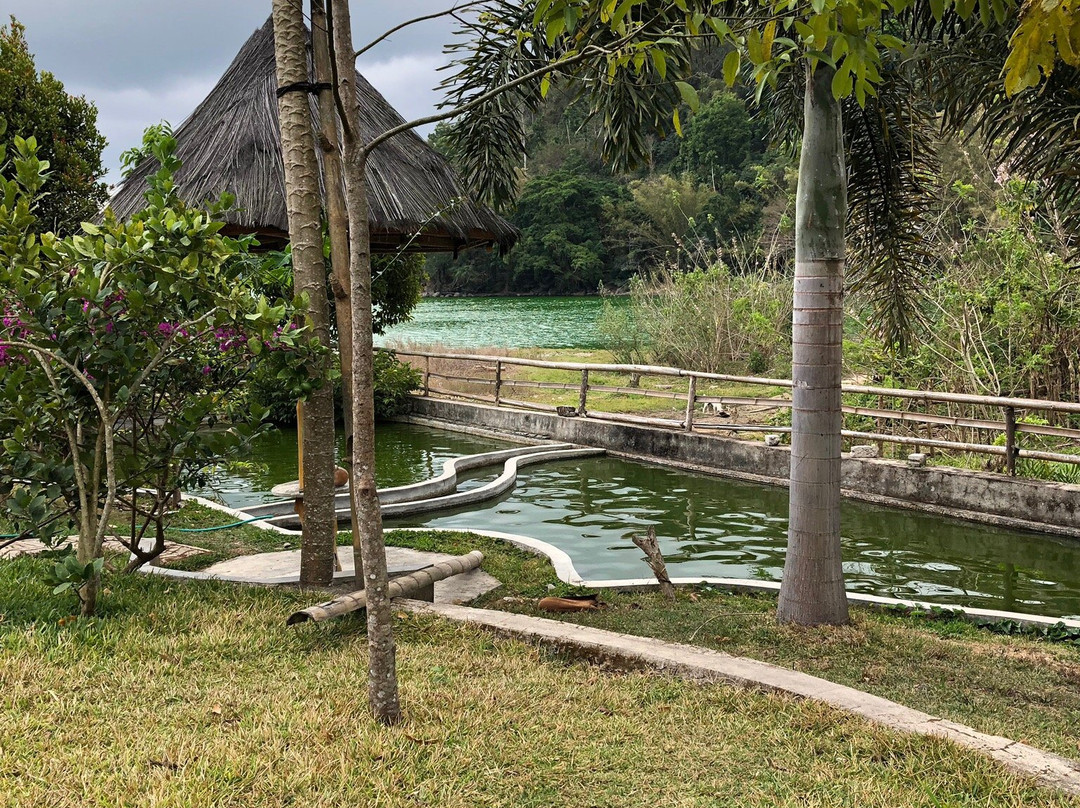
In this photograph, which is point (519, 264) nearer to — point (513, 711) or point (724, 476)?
point (724, 476)

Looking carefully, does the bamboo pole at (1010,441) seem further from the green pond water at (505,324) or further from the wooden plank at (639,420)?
the green pond water at (505,324)

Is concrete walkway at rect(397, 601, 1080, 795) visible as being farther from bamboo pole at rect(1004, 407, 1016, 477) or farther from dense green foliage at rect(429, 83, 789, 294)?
dense green foliage at rect(429, 83, 789, 294)

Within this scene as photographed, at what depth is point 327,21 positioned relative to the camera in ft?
16.5

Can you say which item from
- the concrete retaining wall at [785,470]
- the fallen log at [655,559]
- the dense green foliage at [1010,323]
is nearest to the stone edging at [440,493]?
the concrete retaining wall at [785,470]

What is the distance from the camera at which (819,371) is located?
4836 millimetres

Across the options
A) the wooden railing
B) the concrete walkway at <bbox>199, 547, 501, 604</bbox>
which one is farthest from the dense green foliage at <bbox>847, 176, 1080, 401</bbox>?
the concrete walkway at <bbox>199, 547, 501, 604</bbox>

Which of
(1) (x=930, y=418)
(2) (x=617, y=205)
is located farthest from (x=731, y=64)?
(2) (x=617, y=205)

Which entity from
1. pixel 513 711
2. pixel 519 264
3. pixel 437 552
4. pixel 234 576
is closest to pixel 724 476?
pixel 437 552

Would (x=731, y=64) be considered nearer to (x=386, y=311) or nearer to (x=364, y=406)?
(x=364, y=406)

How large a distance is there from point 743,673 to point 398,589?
1.74m

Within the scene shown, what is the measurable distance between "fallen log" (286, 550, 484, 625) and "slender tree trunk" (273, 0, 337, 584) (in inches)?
21.0

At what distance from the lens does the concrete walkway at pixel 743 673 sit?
9.27ft

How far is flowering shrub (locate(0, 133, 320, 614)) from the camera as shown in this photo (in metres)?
3.80

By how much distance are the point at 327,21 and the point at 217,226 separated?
1.81 meters
